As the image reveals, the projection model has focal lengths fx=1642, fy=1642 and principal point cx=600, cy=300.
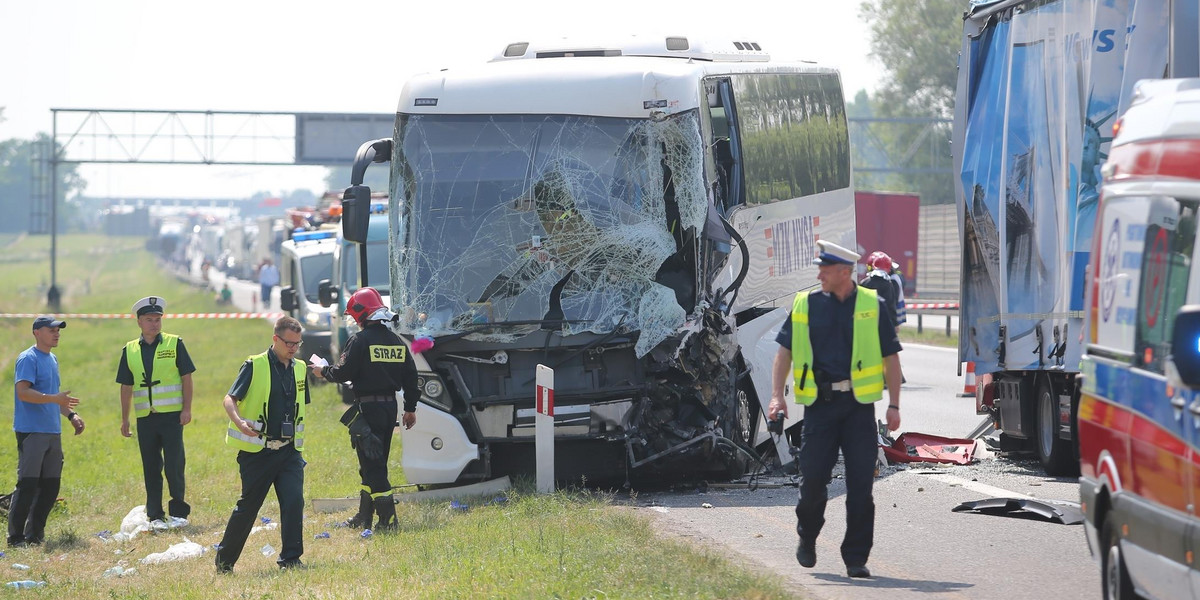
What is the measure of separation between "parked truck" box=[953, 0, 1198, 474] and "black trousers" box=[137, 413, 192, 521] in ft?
20.9

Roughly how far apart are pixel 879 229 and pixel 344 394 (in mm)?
22435

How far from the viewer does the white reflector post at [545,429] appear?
12.1 m

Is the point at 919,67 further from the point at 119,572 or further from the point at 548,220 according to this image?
the point at 119,572

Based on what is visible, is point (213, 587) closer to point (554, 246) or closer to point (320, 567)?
point (320, 567)

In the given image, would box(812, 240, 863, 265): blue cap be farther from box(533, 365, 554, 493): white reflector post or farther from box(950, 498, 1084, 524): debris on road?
box(533, 365, 554, 493): white reflector post

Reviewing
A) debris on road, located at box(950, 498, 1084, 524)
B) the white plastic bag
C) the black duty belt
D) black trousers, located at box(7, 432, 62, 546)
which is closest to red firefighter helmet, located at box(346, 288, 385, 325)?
the black duty belt

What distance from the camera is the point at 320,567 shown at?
10070mm

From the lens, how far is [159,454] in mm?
13250

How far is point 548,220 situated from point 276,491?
11.2 feet

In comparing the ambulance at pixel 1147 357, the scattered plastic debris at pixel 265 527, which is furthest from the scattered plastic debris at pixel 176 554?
the ambulance at pixel 1147 357

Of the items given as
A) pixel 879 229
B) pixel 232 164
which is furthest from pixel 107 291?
pixel 879 229

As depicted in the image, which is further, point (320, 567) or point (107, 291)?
point (107, 291)

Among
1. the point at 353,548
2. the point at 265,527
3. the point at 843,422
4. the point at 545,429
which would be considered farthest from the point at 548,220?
the point at 843,422

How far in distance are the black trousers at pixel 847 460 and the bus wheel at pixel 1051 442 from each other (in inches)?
173
